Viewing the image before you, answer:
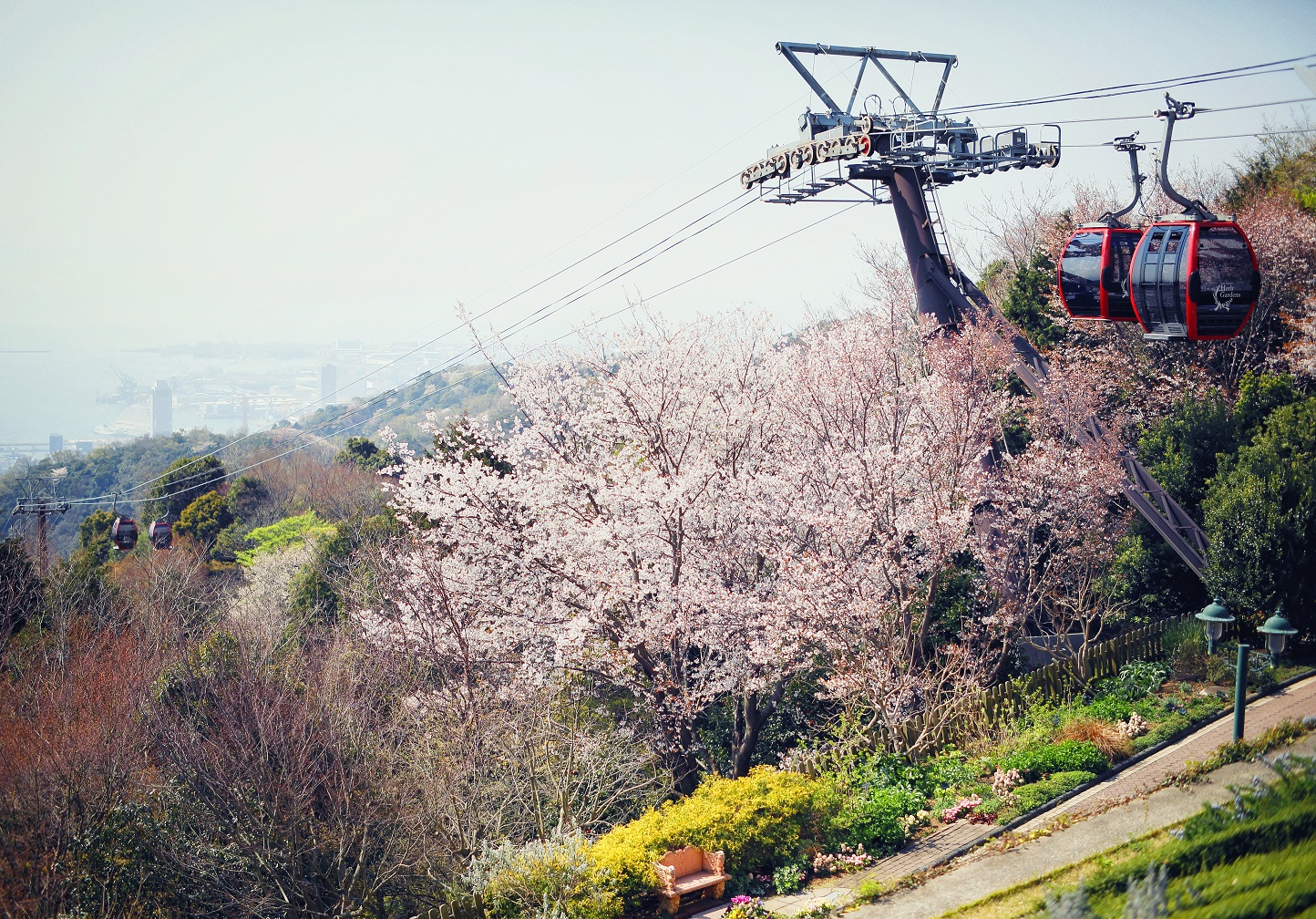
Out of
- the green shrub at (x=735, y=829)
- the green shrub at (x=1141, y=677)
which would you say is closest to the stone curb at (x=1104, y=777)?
the green shrub at (x=1141, y=677)

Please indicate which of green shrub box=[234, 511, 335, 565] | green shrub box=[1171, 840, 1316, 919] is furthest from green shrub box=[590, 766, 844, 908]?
green shrub box=[234, 511, 335, 565]

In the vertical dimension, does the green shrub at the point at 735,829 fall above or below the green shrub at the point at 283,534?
below

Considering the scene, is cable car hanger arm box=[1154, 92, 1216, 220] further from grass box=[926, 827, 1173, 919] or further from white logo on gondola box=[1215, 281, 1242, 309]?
grass box=[926, 827, 1173, 919]

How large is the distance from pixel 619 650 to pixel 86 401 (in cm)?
12190

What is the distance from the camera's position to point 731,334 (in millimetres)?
16703

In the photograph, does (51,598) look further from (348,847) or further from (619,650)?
(619,650)

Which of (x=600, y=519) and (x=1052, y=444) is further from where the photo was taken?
(x=1052, y=444)

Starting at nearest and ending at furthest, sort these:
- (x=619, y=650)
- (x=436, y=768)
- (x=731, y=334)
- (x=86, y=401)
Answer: (x=436, y=768) < (x=619, y=650) < (x=731, y=334) < (x=86, y=401)

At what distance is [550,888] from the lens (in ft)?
26.1

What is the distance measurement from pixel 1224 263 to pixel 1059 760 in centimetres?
603

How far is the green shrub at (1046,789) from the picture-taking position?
9.59m

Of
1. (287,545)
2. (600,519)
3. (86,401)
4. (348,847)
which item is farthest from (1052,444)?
(86,401)

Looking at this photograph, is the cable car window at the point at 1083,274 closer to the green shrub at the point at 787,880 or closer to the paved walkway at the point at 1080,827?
the paved walkway at the point at 1080,827

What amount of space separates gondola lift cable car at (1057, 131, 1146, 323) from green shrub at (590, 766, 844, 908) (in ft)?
23.3
